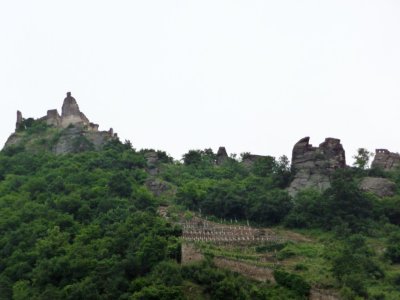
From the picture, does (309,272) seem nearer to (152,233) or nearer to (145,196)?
(152,233)

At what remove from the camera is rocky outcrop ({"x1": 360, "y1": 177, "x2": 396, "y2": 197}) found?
66.6 metres

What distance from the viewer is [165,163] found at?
81188 mm

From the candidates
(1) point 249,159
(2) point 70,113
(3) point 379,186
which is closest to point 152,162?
(1) point 249,159

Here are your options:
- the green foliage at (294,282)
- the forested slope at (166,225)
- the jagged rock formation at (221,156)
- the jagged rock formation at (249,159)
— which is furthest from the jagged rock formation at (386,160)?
the green foliage at (294,282)

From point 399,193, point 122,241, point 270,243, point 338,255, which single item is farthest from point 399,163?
point 122,241

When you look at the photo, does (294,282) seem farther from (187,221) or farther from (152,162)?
(152,162)

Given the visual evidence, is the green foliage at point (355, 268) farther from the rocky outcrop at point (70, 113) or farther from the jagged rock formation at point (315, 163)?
the rocky outcrop at point (70, 113)

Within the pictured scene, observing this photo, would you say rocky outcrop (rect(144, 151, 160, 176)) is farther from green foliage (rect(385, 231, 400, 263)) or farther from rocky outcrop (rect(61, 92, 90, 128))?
green foliage (rect(385, 231, 400, 263))

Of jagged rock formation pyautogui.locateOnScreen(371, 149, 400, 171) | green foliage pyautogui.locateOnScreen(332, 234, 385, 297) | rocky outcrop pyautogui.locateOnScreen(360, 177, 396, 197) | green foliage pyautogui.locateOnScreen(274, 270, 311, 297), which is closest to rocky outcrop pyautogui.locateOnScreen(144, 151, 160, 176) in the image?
rocky outcrop pyautogui.locateOnScreen(360, 177, 396, 197)

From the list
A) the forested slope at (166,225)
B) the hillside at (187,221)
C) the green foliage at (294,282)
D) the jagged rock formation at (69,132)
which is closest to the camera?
the green foliage at (294,282)

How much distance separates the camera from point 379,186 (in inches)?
2657

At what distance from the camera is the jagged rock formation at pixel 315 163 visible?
69312 mm

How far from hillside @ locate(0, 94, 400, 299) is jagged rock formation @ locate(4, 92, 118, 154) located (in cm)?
18

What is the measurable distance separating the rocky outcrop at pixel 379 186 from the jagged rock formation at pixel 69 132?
2830 cm
